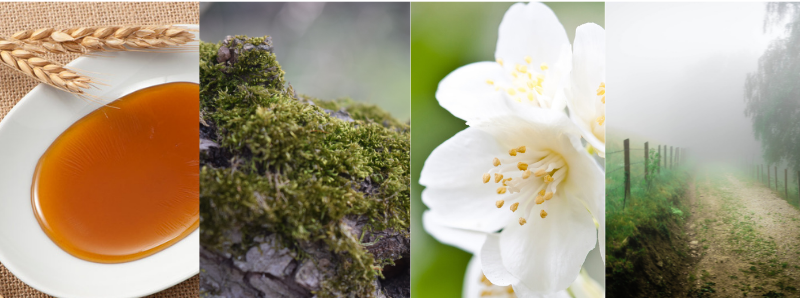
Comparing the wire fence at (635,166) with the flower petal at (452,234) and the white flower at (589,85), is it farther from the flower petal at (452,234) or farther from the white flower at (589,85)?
the flower petal at (452,234)

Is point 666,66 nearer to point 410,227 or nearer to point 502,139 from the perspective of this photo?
point 502,139

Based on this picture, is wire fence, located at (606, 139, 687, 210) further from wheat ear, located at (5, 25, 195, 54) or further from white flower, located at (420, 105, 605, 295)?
wheat ear, located at (5, 25, 195, 54)

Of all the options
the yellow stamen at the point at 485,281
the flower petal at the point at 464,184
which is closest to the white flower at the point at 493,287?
the yellow stamen at the point at 485,281

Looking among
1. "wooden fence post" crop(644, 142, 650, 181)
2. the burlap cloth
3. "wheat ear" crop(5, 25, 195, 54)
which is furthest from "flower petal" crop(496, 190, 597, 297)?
"wheat ear" crop(5, 25, 195, 54)

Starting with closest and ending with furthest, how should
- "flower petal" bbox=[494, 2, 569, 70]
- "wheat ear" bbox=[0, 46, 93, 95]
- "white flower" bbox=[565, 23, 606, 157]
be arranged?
"white flower" bbox=[565, 23, 606, 157]
"flower petal" bbox=[494, 2, 569, 70]
"wheat ear" bbox=[0, 46, 93, 95]

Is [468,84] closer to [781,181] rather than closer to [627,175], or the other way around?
[627,175]
